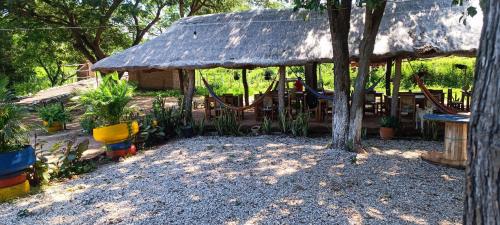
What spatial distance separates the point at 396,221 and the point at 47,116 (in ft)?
26.4

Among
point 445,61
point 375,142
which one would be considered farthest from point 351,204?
point 445,61

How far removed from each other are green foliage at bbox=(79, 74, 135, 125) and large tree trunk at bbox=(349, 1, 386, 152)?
11.2ft

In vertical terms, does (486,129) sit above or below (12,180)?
above

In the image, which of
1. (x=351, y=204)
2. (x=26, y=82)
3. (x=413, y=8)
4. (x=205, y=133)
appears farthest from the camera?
(x=26, y=82)

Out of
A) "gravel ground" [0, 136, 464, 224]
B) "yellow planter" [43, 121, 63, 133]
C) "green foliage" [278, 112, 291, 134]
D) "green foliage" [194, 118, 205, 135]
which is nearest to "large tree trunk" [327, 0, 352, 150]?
"gravel ground" [0, 136, 464, 224]

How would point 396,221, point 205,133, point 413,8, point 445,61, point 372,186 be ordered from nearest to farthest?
1. point 396,221
2. point 372,186
3. point 413,8
4. point 205,133
5. point 445,61

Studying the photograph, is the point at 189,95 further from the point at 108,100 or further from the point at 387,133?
the point at 387,133

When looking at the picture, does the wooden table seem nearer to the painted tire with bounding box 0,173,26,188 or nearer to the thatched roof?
the thatched roof

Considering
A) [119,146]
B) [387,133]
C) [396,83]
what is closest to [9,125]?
[119,146]

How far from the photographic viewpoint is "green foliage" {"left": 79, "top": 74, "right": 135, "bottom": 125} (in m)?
5.83

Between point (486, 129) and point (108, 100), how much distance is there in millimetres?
5289

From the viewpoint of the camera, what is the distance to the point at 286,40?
7449mm

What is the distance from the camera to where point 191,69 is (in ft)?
25.3

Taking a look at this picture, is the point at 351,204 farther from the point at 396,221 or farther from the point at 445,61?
the point at 445,61
